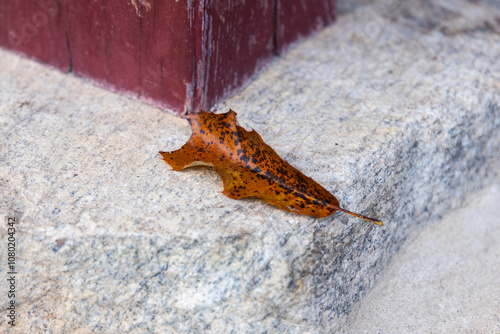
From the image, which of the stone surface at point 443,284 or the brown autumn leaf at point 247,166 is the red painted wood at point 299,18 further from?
the stone surface at point 443,284

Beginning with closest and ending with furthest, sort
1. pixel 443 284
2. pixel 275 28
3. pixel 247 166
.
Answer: pixel 247 166 < pixel 443 284 < pixel 275 28

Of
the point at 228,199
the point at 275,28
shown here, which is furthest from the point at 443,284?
the point at 275,28

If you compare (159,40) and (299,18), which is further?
(299,18)

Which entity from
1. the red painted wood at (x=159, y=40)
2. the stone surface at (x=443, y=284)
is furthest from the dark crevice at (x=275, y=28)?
the stone surface at (x=443, y=284)

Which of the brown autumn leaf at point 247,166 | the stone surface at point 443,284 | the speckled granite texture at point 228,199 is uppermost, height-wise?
the brown autumn leaf at point 247,166

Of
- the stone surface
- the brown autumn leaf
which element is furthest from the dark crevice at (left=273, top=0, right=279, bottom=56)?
the stone surface

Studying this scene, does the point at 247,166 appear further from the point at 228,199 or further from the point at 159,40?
the point at 159,40
